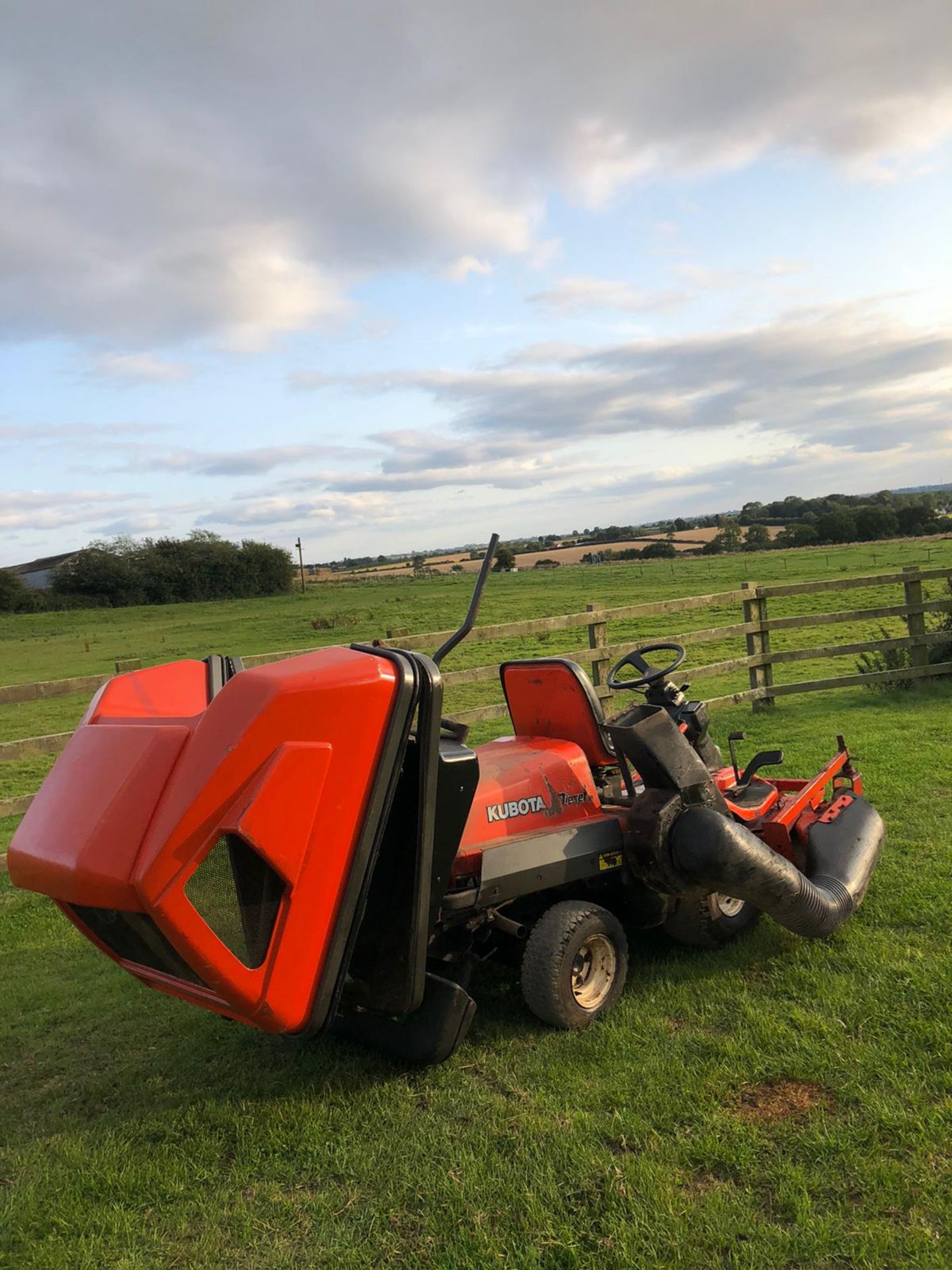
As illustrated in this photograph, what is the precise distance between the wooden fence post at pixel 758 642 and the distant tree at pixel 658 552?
72104 millimetres

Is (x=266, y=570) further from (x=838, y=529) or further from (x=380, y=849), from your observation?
(x=380, y=849)

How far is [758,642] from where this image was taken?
34.2 ft

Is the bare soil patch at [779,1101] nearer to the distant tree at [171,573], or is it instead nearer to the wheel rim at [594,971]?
the wheel rim at [594,971]

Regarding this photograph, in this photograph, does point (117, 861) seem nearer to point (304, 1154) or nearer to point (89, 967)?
point (304, 1154)

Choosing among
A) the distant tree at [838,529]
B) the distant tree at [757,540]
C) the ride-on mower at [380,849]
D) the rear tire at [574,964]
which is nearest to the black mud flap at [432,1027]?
the ride-on mower at [380,849]

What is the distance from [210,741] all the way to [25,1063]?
2.26m

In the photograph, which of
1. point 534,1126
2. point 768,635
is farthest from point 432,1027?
point 768,635

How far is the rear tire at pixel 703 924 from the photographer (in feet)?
13.3

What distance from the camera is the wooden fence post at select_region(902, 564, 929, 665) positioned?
10.5 meters

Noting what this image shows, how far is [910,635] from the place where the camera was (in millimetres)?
10641

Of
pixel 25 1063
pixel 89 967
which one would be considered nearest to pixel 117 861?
pixel 25 1063

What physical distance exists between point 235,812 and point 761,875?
7.19 feet

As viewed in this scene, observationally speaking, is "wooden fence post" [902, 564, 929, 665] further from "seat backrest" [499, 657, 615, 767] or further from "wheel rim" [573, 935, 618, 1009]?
"wheel rim" [573, 935, 618, 1009]

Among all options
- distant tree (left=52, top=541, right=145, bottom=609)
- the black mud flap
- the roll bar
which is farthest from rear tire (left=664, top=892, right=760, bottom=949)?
distant tree (left=52, top=541, right=145, bottom=609)
